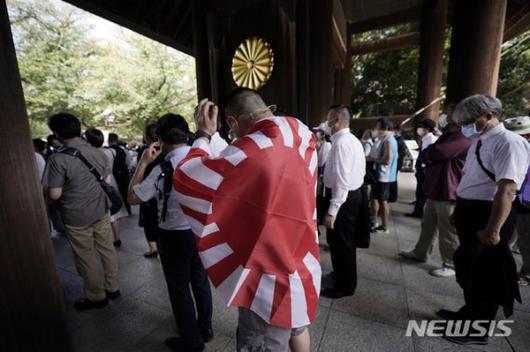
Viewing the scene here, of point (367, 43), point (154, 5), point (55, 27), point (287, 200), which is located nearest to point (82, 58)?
point (55, 27)

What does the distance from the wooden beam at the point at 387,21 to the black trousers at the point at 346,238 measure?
11.1 m

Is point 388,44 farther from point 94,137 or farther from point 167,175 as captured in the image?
point 167,175

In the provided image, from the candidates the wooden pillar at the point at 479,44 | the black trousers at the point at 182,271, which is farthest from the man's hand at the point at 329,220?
the wooden pillar at the point at 479,44

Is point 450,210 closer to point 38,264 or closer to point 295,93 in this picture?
point 38,264

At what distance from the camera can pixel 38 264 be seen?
140 centimetres

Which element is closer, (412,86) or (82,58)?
(82,58)

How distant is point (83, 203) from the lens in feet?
7.42

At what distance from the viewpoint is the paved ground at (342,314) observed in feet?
6.33

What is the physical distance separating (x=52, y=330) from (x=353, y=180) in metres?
2.31

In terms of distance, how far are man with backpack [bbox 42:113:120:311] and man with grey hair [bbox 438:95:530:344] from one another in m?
2.94

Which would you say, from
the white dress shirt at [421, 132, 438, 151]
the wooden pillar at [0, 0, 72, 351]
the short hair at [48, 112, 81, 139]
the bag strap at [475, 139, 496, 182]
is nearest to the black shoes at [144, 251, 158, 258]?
the short hair at [48, 112, 81, 139]

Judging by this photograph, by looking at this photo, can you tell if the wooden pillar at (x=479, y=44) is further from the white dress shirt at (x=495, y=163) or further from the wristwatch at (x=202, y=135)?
the wristwatch at (x=202, y=135)

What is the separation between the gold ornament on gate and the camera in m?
5.59

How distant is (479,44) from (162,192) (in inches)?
171
